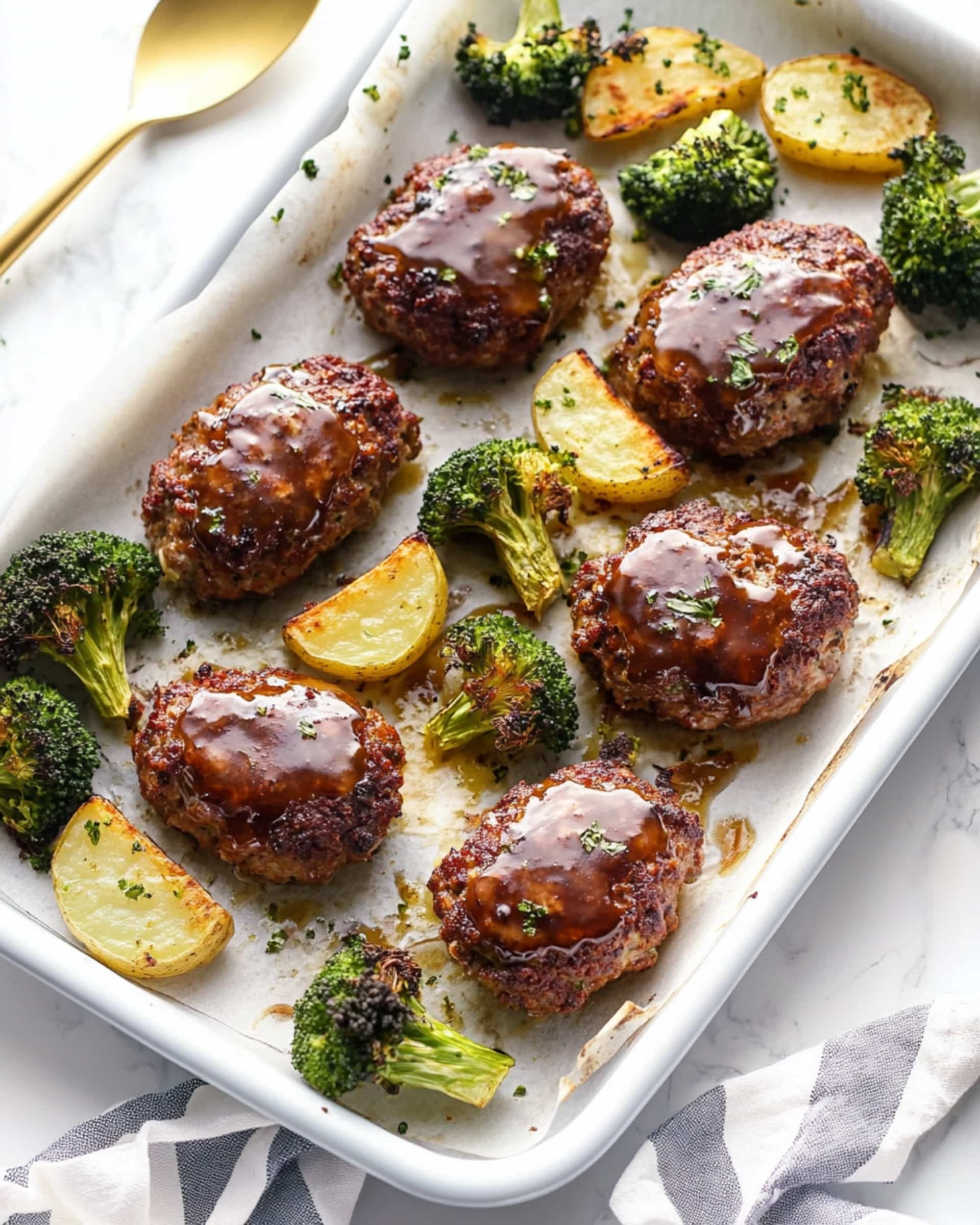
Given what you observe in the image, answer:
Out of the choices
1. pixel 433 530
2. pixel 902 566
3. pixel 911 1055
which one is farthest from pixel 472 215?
pixel 911 1055

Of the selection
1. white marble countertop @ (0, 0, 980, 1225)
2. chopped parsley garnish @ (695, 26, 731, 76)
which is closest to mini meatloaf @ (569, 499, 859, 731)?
white marble countertop @ (0, 0, 980, 1225)

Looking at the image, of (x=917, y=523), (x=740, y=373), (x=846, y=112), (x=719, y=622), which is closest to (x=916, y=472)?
(x=917, y=523)

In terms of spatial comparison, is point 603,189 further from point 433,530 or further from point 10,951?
point 10,951

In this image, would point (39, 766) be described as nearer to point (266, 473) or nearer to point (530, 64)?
point (266, 473)

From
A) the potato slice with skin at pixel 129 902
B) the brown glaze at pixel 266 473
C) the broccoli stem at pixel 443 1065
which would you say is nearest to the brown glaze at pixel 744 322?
the brown glaze at pixel 266 473

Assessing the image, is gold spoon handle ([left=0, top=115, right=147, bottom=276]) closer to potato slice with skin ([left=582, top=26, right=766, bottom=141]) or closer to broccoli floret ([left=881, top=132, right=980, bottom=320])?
potato slice with skin ([left=582, top=26, right=766, bottom=141])

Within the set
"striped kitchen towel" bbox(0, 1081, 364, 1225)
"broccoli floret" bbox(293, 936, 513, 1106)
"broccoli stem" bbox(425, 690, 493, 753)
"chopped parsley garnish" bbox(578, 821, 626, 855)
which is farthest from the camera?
"broccoli stem" bbox(425, 690, 493, 753)
